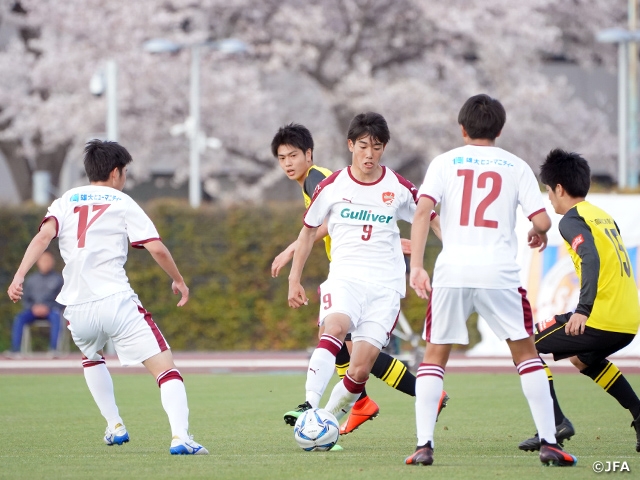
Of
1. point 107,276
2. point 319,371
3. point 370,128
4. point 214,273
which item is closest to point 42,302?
point 214,273

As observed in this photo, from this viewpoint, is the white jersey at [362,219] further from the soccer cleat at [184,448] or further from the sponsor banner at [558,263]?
the sponsor banner at [558,263]

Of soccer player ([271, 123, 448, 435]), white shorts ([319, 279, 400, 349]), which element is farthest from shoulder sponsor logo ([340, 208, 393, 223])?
soccer player ([271, 123, 448, 435])

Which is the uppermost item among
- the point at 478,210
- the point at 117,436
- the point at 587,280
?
the point at 478,210

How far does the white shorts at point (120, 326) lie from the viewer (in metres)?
6.96

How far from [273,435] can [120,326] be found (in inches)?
68.7

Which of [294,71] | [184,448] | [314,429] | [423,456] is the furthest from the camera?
[294,71]

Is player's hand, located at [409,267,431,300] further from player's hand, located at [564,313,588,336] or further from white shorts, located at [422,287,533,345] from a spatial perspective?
player's hand, located at [564,313,588,336]

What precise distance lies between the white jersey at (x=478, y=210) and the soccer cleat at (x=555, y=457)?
0.92 m

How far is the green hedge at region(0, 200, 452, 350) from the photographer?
1889 centimetres

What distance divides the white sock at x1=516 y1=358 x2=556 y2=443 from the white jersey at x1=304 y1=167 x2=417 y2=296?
1.46 metres

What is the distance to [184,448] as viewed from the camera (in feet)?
22.4

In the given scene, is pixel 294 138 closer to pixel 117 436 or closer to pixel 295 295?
pixel 295 295

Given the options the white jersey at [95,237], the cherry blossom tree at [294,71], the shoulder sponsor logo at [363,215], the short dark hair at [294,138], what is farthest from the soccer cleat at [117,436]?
the cherry blossom tree at [294,71]

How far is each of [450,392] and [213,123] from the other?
18705 mm
